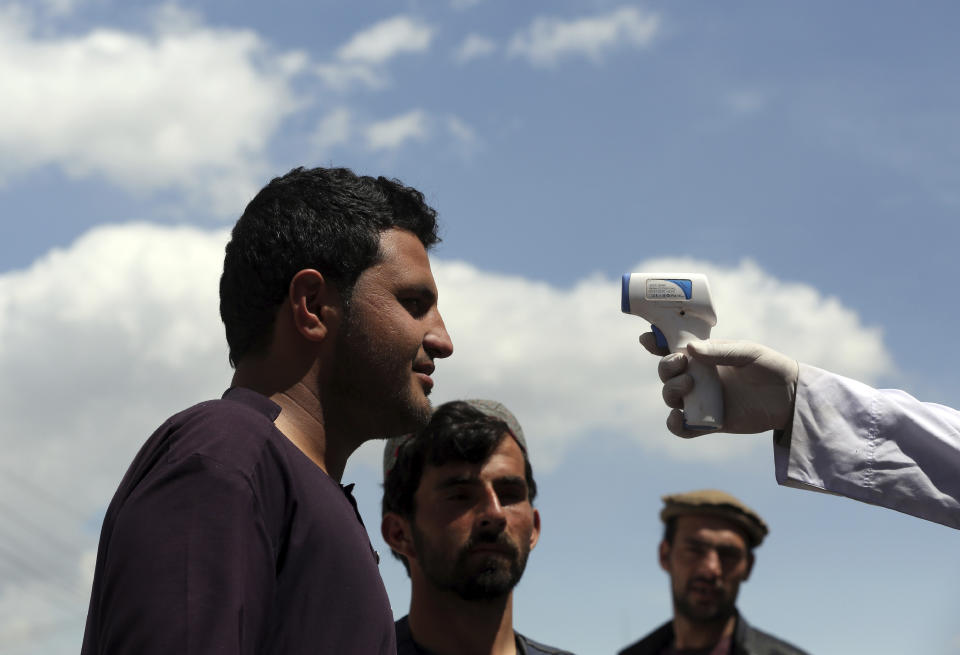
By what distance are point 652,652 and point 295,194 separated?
4.76 meters

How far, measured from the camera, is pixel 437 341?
11.0 ft

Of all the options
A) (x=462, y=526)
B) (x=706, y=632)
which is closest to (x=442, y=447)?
(x=462, y=526)

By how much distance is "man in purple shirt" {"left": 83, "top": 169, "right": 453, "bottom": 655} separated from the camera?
7.69 ft

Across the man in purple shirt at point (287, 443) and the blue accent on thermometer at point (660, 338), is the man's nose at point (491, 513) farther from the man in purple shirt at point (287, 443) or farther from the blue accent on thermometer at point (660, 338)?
the man in purple shirt at point (287, 443)

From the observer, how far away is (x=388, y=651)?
2.64 metres

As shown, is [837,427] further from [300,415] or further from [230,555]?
[230,555]

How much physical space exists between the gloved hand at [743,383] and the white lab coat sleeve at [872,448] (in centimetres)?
6

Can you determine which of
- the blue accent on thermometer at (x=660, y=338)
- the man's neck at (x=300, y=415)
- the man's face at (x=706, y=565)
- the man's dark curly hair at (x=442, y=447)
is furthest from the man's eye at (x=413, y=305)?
the man's face at (x=706, y=565)

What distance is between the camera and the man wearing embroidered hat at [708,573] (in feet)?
22.8

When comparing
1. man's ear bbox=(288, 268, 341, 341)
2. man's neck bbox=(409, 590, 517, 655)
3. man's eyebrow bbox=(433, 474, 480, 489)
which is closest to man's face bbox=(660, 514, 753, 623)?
man's neck bbox=(409, 590, 517, 655)

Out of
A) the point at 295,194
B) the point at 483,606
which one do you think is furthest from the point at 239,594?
the point at 483,606

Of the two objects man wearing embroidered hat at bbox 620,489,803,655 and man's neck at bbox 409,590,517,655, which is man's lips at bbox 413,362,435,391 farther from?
man wearing embroidered hat at bbox 620,489,803,655

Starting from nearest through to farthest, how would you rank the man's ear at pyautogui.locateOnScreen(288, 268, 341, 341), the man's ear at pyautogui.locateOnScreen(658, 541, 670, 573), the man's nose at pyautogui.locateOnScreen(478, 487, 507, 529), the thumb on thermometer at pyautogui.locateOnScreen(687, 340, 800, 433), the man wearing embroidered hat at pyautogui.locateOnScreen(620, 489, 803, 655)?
the man's ear at pyautogui.locateOnScreen(288, 268, 341, 341), the thumb on thermometer at pyautogui.locateOnScreen(687, 340, 800, 433), the man's nose at pyautogui.locateOnScreen(478, 487, 507, 529), the man wearing embroidered hat at pyautogui.locateOnScreen(620, 489, 803, 655), the man's ear at pyautogui.locateOnScreen(658, 541, 670, 573)

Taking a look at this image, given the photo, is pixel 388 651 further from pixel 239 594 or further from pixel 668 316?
pixel 668 316
